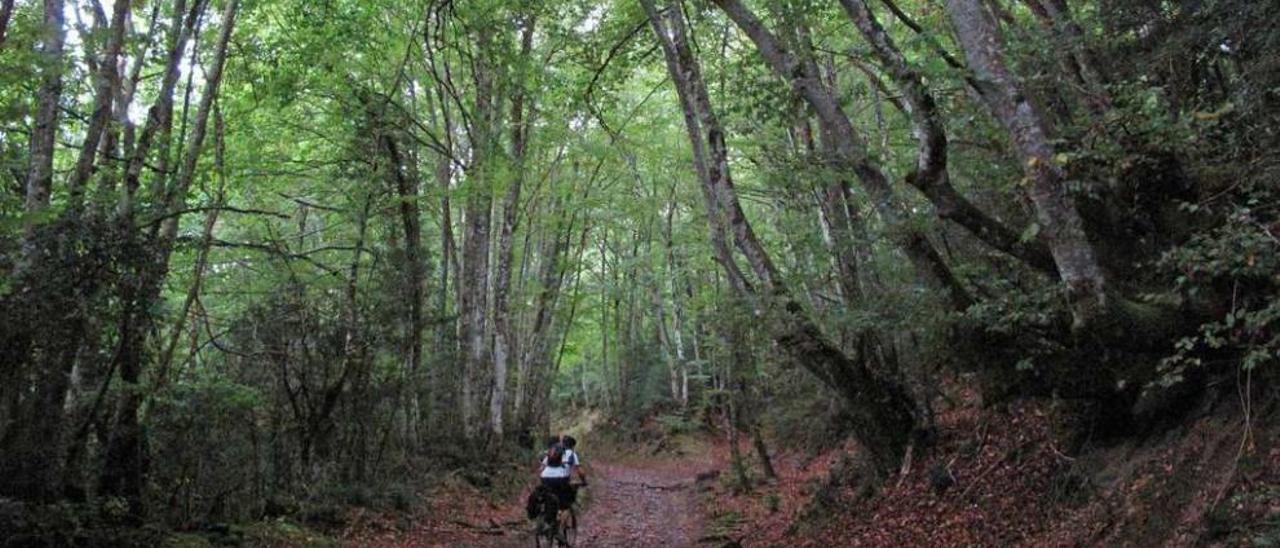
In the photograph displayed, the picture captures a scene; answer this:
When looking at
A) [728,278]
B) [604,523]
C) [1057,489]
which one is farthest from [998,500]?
[604,523]

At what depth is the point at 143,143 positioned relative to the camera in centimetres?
836

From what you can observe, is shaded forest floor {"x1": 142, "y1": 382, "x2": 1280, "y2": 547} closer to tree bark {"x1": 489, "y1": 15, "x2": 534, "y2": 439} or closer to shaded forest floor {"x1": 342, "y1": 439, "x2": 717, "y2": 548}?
shaded forest floor {"x1": 342, "y1": 439, "x2": 717, "y2": 548}

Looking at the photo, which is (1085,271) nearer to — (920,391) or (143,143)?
(920,391)

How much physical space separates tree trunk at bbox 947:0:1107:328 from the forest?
0.02 metres

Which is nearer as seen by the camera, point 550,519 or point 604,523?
point 550,519

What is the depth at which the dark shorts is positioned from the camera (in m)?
11.1

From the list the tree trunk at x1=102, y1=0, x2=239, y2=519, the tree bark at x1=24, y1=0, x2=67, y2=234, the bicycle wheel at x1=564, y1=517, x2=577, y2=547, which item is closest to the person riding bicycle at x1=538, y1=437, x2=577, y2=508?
the bicycle wheel at x1=564, y1=517, x2=577, y2=547

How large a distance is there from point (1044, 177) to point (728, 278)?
547 cm

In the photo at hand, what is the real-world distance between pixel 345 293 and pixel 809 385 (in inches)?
448

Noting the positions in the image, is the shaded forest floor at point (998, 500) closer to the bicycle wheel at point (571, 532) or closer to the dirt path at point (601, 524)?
the dirt path at point (601, 524)

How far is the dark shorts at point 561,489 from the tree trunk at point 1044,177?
273 inches

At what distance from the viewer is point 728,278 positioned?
37.4 ft

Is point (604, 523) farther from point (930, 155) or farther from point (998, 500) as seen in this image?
point (930, 155)

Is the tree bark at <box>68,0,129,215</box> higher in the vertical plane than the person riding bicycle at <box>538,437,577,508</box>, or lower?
higher
